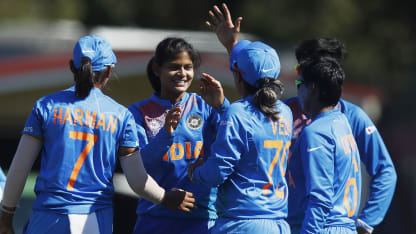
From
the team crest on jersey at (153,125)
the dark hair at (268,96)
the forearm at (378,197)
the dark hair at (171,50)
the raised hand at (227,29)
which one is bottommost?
the forearm at (378,197)

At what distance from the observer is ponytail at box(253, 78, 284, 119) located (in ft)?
Result: 12.7

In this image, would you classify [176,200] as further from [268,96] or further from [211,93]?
[268,96]

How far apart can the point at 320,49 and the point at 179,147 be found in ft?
4.36

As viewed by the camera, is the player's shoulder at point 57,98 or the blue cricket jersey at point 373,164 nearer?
the player's shoulder at point 57,98

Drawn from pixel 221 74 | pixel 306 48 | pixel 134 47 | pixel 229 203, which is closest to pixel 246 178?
pixel 229 203

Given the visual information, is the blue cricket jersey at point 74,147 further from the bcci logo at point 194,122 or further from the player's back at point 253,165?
the player's back at point 253,165

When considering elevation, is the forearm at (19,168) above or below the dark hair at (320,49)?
below

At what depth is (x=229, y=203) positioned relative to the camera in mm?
3852

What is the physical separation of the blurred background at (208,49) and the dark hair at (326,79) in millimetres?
2482

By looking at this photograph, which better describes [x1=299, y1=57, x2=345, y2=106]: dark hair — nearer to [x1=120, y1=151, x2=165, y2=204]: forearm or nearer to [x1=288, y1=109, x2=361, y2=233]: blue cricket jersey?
[x1=288, y1=109, x2=361, y2=233]: blue cricket jersey

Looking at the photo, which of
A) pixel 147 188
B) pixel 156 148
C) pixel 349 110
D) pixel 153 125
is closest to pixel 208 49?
pixel 349 110

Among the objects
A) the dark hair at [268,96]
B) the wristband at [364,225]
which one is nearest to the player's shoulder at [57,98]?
the dark hair at [268,96]

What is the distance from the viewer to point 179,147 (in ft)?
13.8

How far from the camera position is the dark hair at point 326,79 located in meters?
4.14
